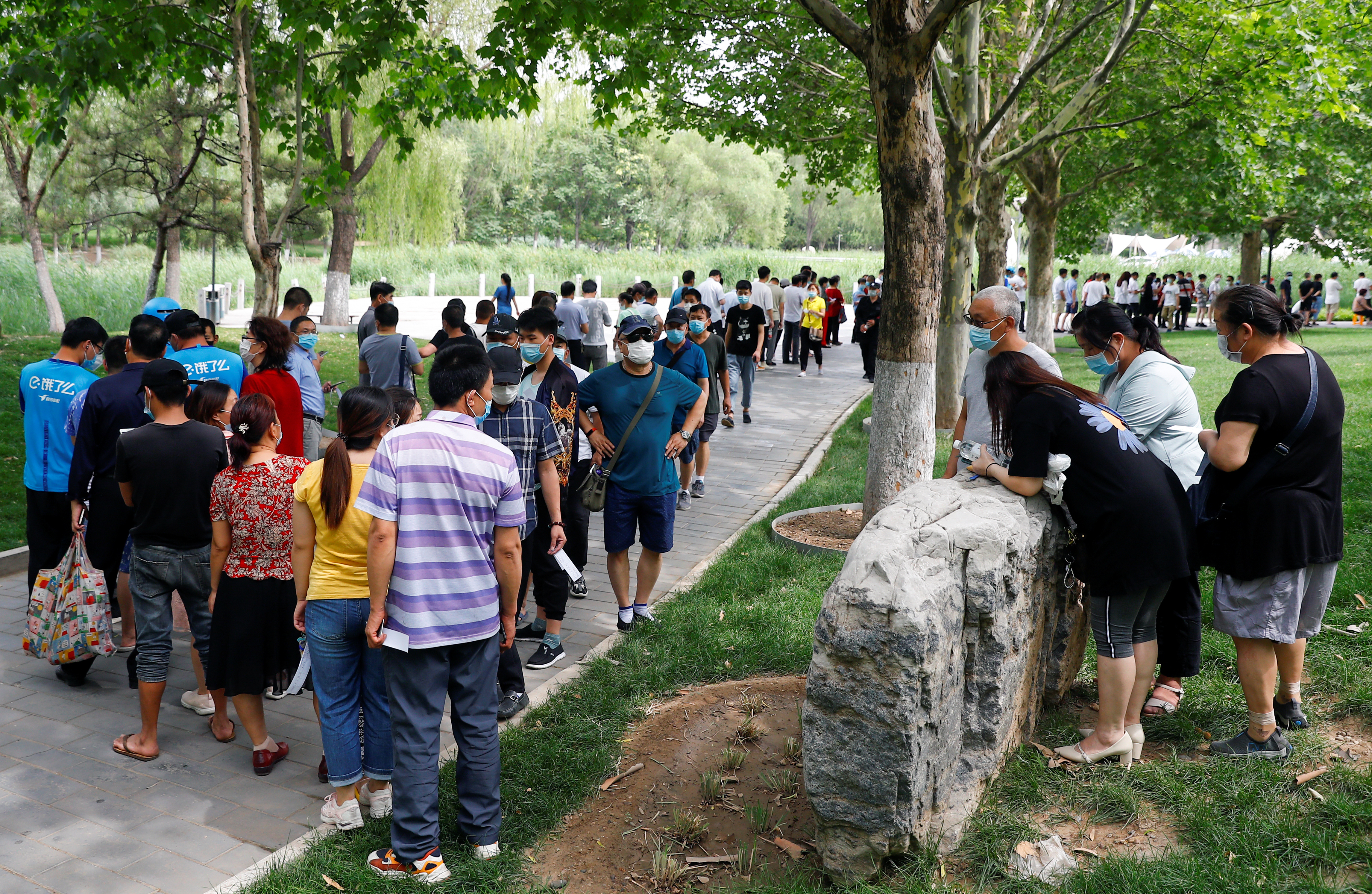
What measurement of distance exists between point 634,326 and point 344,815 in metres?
3.11

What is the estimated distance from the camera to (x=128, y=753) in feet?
14.9

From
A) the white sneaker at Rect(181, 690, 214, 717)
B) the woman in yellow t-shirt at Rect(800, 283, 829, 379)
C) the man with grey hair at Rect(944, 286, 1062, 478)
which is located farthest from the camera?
the woman in yellow t-shirt at Rect(800, 283, 829, 379)

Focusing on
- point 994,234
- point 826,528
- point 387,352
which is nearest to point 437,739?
point 387,352

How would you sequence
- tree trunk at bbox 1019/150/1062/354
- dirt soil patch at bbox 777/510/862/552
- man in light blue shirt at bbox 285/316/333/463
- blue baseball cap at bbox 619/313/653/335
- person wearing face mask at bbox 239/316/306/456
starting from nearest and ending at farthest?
blue baseball cap at bbox 619/313/653/335 < person wearing face mask at bbox 239/316/306/456 < man in light blue shirt at bbox 285/316/333/463 < dirt soil patch at bbox 777/510/862/552 < tree trunk at bbox 1019/150/1062/354

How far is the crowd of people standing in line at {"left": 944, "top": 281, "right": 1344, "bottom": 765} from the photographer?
381 cm

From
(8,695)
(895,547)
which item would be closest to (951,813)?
(895,547)

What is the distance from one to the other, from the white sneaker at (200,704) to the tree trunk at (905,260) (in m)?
4.26

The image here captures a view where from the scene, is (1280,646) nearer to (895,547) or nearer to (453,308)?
→ (895,547)

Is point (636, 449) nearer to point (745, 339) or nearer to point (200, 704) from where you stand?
point (200, 704)

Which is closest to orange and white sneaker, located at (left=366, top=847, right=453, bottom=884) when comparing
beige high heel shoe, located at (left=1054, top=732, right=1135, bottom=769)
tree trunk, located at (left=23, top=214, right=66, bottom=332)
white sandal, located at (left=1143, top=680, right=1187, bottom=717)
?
beige high heel shoe, located at (left=1054, top=732, right=1135, bottom=769)

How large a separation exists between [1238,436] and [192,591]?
4753 millimetres

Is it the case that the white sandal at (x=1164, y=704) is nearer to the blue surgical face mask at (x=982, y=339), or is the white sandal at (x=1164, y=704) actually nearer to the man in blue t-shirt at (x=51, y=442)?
the blue surgical face mask at (x=982, y=339)

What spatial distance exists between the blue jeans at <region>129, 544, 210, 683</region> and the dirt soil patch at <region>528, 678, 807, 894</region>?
2.07m

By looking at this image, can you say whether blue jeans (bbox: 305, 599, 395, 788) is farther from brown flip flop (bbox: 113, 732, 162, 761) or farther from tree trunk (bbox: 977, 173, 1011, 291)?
tree trunk (bbox: 977, 173, 1011, 291)
